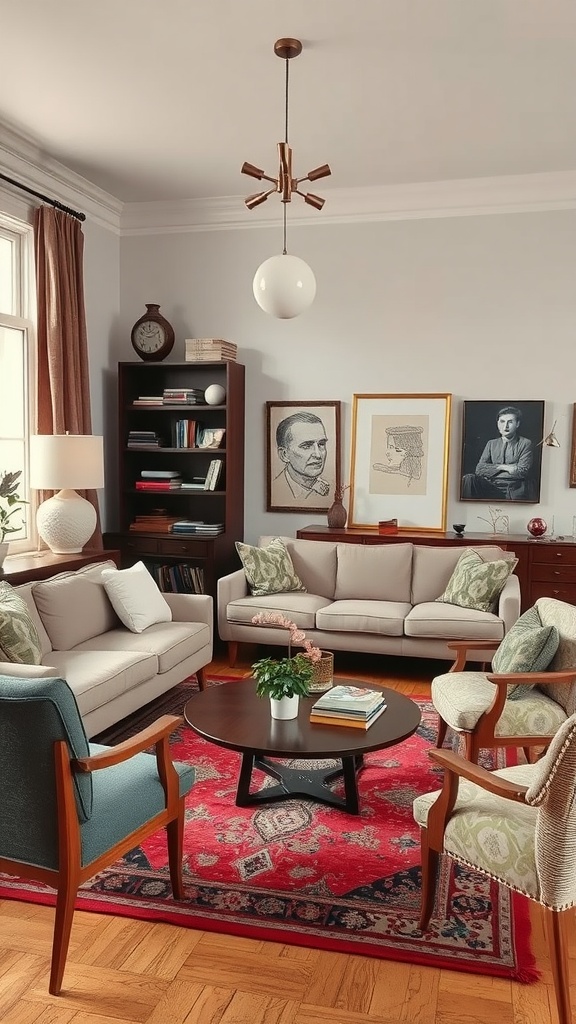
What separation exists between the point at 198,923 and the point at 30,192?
14.5ft

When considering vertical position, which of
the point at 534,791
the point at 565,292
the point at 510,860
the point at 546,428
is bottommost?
the point at 510,860

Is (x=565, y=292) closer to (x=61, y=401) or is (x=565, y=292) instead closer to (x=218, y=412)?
(x=218, y=412)

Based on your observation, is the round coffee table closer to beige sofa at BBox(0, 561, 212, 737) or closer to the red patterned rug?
the red patterned rug

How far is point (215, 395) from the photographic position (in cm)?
612

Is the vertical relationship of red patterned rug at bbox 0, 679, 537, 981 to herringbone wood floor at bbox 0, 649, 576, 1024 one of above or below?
above

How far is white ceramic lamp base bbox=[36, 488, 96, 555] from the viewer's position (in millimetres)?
4930

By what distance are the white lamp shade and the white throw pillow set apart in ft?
1.96

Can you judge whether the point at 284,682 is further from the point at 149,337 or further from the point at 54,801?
the point at 149,337

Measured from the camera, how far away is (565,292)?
5.71 meters

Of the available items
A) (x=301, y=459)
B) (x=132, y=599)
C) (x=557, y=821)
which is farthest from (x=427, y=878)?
(x=301, y=459)

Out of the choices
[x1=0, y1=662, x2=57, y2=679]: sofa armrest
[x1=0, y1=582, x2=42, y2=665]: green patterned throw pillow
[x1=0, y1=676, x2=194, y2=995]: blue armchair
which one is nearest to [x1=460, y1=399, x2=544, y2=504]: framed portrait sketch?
[x1=0, y1=582, x2=42, y2=665]: green patterned throw pillow

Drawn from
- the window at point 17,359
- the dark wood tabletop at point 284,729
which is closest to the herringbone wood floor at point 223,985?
the dark wood tabletop at point 284,729

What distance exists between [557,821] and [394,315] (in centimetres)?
459

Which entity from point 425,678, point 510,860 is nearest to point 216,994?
point 510,860
